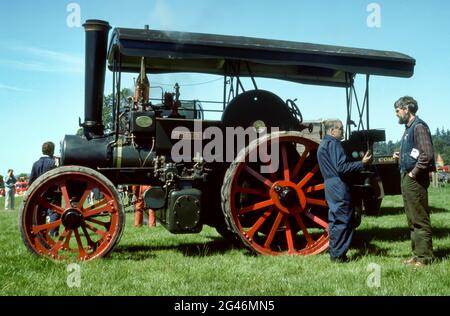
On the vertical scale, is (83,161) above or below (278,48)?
below

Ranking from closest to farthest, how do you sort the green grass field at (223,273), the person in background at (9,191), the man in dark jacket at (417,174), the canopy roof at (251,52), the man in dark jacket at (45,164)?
the green grass field at (223,273) → the man in dark jacket at (417,174) → the canopy roof at (251,52) → the man in dark jacket at (45,164) → the person in background at (9,191)

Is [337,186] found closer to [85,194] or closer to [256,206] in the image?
[256,206]

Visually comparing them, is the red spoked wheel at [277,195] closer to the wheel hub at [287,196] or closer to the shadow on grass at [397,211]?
the wheel hub at [287,196]

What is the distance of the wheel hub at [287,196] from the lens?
519cm

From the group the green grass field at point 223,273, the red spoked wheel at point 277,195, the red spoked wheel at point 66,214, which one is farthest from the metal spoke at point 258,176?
the red spoked wheel at point 66,214

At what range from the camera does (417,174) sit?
14.7ft

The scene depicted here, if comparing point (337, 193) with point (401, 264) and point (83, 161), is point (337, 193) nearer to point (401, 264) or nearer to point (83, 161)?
point (401, 264)

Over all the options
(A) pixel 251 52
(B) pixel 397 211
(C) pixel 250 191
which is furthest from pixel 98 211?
(B) pixel 397 211

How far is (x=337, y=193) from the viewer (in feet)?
15.7

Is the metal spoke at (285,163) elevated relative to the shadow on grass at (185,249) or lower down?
elevated

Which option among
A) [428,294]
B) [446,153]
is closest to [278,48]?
[428,294]

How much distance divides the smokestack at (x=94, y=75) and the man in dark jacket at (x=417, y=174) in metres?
3.16

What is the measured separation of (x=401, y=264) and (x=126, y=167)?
9.60 ft

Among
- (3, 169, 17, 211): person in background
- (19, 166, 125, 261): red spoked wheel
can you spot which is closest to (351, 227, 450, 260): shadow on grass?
(19, 166, 125, 261): red spoked wheel
